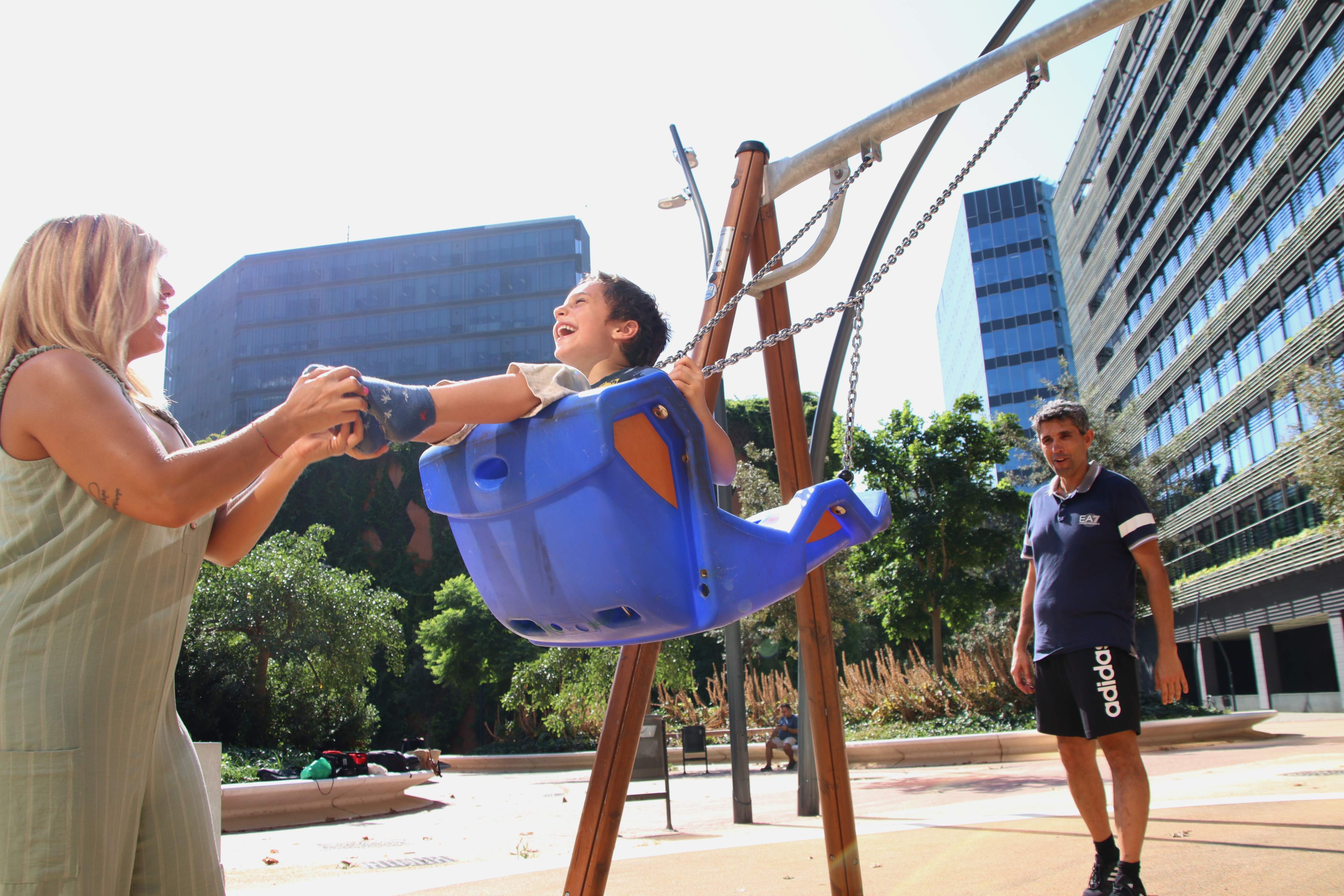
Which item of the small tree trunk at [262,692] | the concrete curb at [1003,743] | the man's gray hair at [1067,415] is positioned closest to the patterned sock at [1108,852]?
the man's gray hair at [1067,415]

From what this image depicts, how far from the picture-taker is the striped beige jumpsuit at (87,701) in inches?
53.0

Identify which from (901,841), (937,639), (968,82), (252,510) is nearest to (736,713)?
(901,841)

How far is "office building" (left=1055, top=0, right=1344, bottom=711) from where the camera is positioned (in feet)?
91.7

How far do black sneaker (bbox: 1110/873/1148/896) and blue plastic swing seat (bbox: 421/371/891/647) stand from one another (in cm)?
196

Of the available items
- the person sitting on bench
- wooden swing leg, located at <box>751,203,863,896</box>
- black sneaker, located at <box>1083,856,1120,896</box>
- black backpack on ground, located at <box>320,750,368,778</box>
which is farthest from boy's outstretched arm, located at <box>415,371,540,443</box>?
the person sitting on bench

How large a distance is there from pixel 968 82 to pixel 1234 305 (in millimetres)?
37379

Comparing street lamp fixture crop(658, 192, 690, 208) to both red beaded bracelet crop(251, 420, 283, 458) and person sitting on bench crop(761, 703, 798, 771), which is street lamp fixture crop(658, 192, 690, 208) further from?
red beaded bracelet crop(251, 420, 283, 458)

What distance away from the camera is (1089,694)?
10.9ft

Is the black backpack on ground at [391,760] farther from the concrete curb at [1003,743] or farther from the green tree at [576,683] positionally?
the concrete curb at [1003,743]

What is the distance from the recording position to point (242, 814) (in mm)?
10766

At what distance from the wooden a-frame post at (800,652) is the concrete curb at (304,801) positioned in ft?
29.7

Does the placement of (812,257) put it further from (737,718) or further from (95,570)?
(737,718)

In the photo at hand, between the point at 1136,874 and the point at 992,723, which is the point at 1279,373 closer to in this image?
the point at 992,723

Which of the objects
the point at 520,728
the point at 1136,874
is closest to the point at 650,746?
the point at 1136,874
